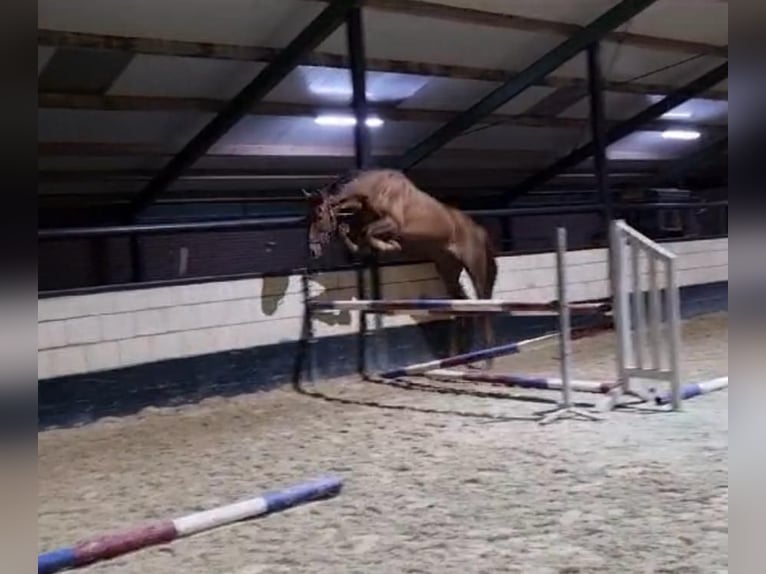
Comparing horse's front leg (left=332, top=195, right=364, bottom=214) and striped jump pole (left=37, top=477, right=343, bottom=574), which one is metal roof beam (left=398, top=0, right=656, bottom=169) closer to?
horse's front leg (left=332, top=195, right=364, bottom=214)

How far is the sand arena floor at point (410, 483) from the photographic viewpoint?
1.81 meters

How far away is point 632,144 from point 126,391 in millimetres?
5270

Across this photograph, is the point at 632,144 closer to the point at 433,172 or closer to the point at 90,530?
the point at 433,172

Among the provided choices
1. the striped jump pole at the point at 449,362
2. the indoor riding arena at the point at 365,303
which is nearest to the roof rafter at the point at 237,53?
the indoor riding arena at the point at 365,303

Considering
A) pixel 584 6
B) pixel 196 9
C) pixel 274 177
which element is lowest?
pixel 274 177

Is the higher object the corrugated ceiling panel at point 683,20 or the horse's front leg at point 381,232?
the corrugated ceiling panel at point 683,20

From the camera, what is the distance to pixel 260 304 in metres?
4.02

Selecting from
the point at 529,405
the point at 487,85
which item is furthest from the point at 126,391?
the point at 487,85

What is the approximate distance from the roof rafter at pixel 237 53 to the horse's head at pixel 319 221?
28.9 inches

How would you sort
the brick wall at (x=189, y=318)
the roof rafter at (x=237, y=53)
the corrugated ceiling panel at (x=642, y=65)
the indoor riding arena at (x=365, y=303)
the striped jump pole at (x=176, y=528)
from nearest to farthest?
the striped jump pole at (x=176, y=528) → the indoor riding arena at (x=365, y=303) → the brick wall at (x=189, y=318) → the roof rafter at (x=237, y=53) → the corrugated ceiling panel at (x=642, y=65)

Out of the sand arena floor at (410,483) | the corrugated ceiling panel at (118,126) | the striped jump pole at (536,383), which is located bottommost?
→ the sand arena floor at (410,483)

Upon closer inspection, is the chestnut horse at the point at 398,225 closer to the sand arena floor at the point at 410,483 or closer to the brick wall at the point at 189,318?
the brick wall at the point at 189,318

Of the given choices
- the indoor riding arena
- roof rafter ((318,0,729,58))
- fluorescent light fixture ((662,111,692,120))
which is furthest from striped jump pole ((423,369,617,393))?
fluorescent light fixture ((662,111,692,120))

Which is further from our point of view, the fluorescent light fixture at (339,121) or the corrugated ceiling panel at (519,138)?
the corrugated ceiling panel at (519,138)
